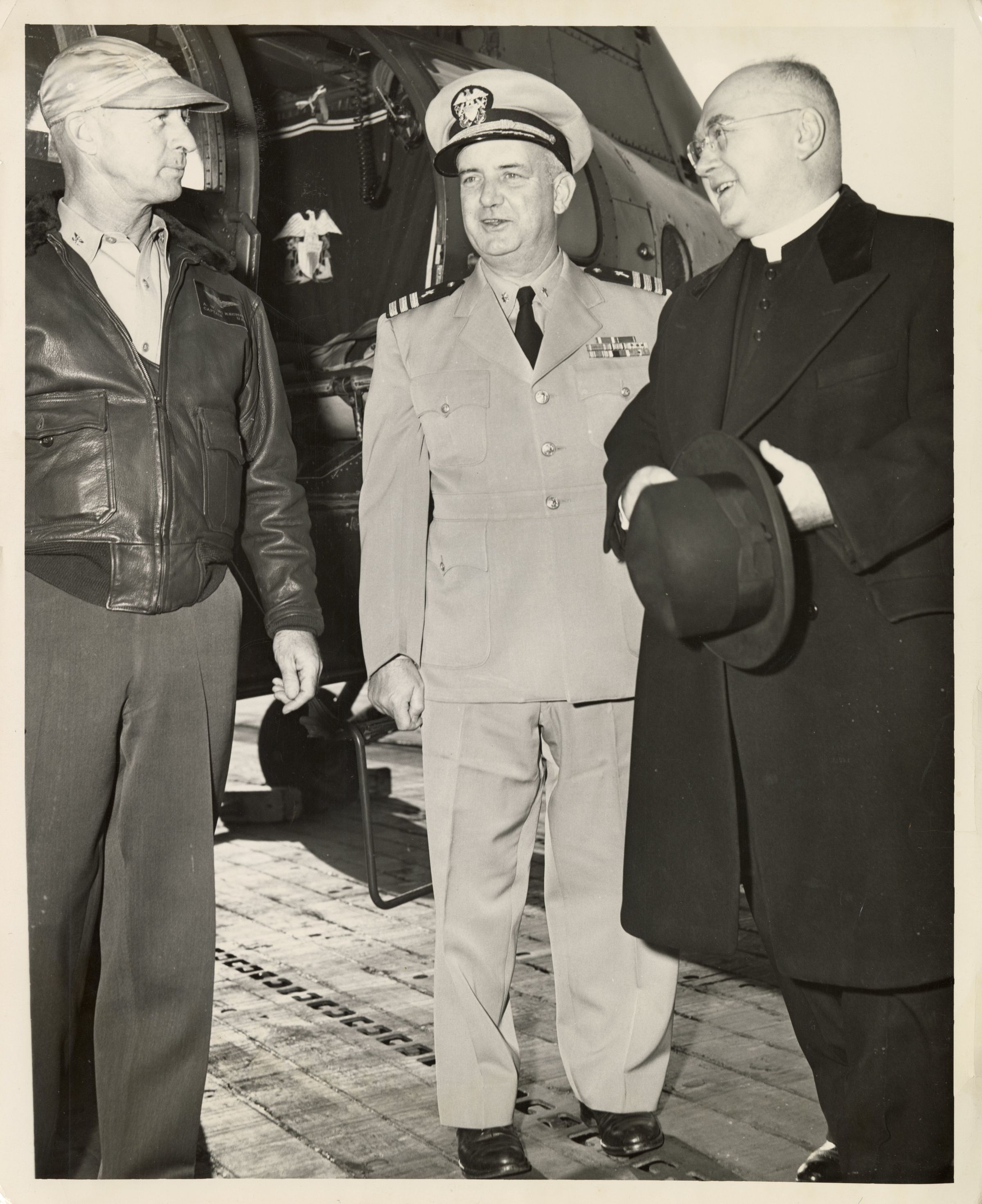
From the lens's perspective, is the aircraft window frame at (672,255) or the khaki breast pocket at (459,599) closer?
the khaki breast pocket at (459,599)

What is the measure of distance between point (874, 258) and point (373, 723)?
5.43 feet

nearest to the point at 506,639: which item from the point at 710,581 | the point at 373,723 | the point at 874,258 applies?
the point at 710,581

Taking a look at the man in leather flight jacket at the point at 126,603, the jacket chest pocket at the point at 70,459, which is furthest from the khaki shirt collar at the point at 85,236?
the jacket chest pocket at the point at 70,459

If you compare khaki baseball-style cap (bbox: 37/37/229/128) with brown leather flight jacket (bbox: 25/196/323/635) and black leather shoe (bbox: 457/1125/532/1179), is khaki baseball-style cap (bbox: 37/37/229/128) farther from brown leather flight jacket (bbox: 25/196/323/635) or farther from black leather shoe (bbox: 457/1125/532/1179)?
black leather shoe (bbox: 457/1125/532/1179)

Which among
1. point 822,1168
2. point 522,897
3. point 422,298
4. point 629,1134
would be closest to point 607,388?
point 422,298

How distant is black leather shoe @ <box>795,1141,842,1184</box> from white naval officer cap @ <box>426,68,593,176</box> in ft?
6.85

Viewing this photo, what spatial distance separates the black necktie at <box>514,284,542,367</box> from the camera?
2.63 m

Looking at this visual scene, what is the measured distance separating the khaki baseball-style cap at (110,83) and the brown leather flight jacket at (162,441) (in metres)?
0.21

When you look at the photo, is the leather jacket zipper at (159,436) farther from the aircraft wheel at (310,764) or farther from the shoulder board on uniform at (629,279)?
the shoulder board on uniform at (629,279)

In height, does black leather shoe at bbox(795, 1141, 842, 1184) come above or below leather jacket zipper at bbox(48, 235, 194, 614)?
below

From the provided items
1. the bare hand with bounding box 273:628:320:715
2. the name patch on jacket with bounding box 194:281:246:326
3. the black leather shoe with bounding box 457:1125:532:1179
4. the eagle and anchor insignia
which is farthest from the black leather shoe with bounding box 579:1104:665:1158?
the eagle and anchor insignia

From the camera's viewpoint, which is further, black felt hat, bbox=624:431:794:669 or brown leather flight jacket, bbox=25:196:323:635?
brown leather flight jacket, bbox=25:196:323:635

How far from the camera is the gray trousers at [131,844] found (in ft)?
8.35
